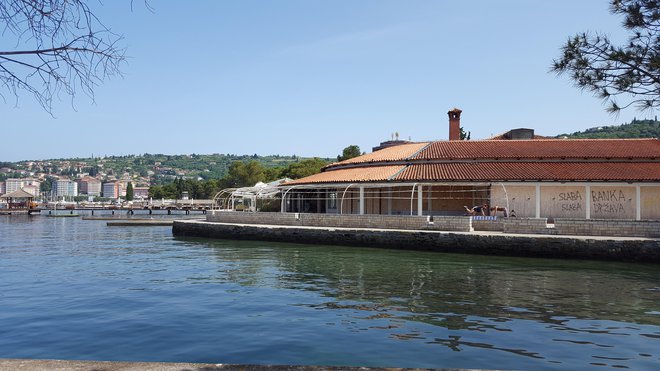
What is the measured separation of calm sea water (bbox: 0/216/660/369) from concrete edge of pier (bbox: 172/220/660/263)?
1262 millimetres

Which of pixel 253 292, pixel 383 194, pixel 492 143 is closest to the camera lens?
pixel 253 292

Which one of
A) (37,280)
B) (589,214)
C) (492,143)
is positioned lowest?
(37,280)

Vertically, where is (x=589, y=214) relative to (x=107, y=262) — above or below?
above

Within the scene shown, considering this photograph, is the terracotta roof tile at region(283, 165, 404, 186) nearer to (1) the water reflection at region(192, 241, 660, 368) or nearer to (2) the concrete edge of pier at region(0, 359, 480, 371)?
(1) the water reflection at region(192, 241, 660, 368)

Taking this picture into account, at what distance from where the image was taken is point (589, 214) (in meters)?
31.6

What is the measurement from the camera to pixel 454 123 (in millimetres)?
47031

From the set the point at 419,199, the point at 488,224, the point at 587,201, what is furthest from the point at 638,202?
the point at 419,199

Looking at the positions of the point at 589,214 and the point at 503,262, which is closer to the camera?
the point at 503,262

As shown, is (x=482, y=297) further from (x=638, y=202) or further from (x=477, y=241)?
(x=638, y=202)

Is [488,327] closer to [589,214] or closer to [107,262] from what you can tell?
[107,262]

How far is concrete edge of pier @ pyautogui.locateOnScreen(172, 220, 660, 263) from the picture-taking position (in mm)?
23516

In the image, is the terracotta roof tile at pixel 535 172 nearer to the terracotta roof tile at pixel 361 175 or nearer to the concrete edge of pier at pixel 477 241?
the terracotta roof tile at pixel 361 175

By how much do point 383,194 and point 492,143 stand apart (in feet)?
31.0

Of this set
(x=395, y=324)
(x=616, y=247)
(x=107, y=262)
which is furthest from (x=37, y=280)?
(x=616, y=247)
